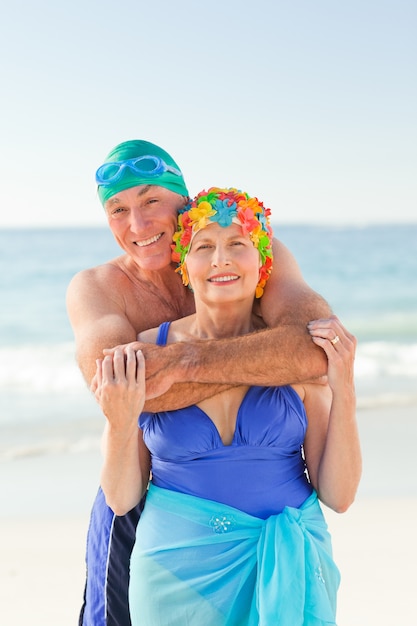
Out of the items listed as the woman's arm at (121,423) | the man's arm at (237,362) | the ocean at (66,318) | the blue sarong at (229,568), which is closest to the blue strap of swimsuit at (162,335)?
the man's arm at (237,362)

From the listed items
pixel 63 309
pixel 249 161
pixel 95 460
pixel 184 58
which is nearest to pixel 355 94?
pixel 249 161

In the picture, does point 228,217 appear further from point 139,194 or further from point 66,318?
point 66,318

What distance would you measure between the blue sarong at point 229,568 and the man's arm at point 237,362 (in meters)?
0.38

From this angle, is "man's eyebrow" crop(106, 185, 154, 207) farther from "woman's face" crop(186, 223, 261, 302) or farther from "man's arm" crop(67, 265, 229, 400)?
"woman's face" crop(186, 223, 261, 302)

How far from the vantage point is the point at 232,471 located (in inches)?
118

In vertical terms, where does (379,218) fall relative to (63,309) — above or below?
above

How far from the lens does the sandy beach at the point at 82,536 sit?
528 cm

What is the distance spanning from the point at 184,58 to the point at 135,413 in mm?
23397

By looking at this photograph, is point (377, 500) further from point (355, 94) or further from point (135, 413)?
point (355, 94)

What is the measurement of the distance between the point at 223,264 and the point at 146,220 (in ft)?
2.02

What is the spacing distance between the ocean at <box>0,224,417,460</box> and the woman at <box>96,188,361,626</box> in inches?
208

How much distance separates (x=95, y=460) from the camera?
7.79 metres

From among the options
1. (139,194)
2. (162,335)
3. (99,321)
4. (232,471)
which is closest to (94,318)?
(99,321)

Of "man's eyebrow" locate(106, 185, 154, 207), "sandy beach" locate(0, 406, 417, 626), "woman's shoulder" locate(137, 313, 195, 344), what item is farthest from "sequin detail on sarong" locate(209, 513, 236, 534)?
Answer: "sandy beach" locate(0, 406, 417, 626)
